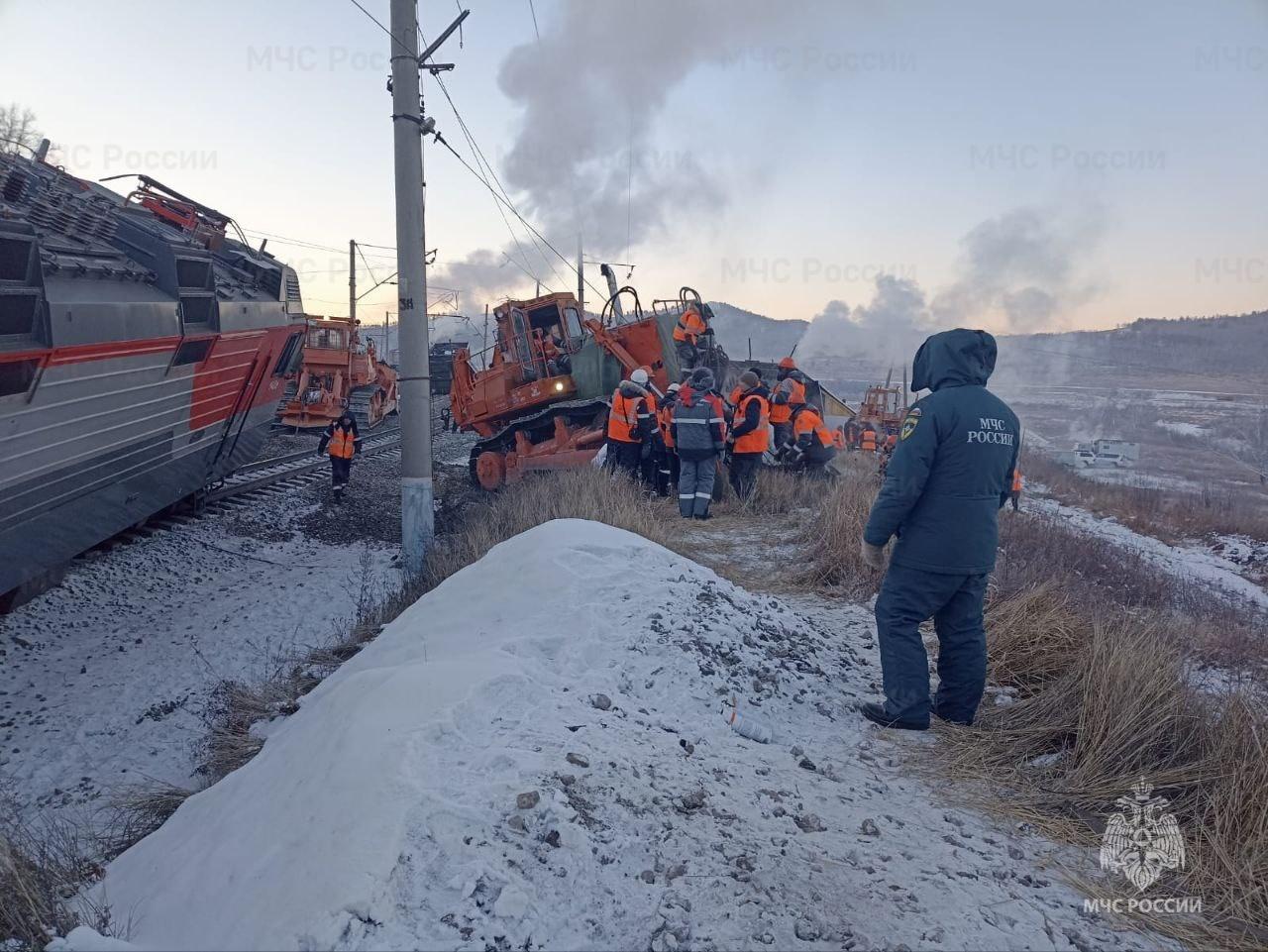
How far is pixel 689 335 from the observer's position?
1146 cm

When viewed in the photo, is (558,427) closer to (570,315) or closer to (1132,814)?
(570,315)

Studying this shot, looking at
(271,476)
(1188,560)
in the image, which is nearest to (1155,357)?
(1188,560)

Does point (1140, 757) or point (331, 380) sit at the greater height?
point (331, 380)

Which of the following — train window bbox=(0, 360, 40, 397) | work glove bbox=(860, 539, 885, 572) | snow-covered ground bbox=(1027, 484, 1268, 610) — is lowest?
snow-covered ground bbox=(1027, 484, 1268, 610)

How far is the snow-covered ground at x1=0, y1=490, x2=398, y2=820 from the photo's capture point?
4359mm

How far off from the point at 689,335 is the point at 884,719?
864 cm

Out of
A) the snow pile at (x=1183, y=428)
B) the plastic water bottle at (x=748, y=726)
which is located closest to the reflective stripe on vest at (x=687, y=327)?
the plastic water bottle at (x=748, y=726)

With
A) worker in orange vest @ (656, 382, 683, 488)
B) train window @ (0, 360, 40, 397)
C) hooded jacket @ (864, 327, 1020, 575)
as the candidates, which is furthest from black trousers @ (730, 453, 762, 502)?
train window @ (0, 360, 40, 397)

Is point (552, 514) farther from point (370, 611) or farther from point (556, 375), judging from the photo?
point (556, 375)

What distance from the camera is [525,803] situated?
7.27 feet

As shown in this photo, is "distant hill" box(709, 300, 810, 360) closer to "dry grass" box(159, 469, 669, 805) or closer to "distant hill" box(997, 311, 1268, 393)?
"distant hill" box(997, 311, 1268, 393)

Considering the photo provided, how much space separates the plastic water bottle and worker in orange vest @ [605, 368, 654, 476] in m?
5.72

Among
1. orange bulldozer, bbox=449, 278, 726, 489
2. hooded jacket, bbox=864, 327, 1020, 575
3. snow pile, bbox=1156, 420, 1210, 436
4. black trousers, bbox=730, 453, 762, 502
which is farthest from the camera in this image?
snow pile, bbox=1156, 420, 1210, 436

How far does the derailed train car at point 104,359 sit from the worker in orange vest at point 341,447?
1.19 meters
